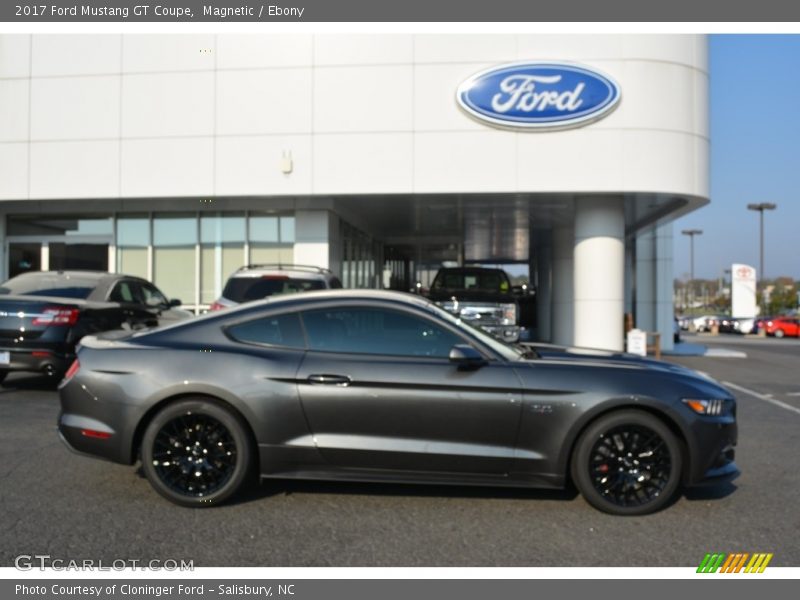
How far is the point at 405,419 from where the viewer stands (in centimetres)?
454

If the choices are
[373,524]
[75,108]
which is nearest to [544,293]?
[75,108]

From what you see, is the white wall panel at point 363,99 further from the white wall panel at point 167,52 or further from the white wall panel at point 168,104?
the white wall panel at point 167,52

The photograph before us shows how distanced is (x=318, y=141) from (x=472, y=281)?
412cm

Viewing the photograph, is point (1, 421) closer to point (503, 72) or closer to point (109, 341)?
point (109, 341)

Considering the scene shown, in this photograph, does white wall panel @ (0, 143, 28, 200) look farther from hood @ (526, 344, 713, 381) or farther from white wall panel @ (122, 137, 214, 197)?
hood @ (526, 344, 713, 381)

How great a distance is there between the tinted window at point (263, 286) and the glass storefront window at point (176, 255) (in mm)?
6284

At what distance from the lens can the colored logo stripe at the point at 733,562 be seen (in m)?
3.79

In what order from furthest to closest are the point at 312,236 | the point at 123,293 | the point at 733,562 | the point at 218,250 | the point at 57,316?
the point at 218,250 < the point at 312,236 < the point at 123,293 < the point at 57,316 < the point at 733,562

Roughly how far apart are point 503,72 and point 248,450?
1027 centimetres

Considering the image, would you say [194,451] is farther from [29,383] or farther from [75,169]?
[75,169]

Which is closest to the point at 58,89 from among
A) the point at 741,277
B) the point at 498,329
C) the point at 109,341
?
the point at 498,329

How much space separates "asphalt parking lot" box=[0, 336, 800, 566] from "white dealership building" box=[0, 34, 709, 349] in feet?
27.9

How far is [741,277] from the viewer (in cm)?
4528

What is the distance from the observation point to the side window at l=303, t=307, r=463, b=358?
15.5 feet
